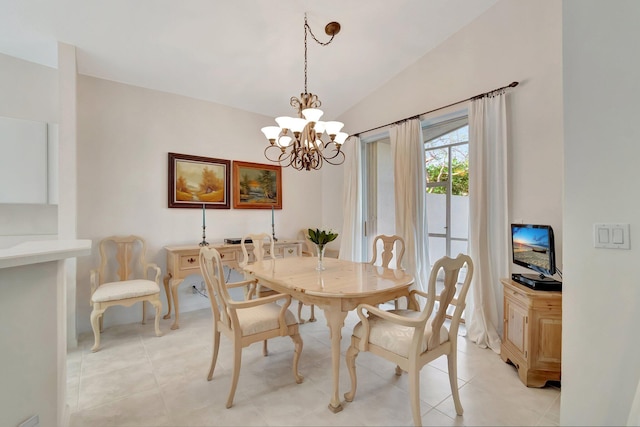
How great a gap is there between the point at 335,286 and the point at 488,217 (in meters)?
1.83

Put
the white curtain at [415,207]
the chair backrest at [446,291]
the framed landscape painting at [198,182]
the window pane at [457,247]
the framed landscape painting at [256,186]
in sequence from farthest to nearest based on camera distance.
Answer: the framed landscape painting at [256,186], the window pane at [457,247], the framed landscape painting at [198,182], the white curtain at [415,207], the chair backrest at [446,291]

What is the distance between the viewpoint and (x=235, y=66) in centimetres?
323

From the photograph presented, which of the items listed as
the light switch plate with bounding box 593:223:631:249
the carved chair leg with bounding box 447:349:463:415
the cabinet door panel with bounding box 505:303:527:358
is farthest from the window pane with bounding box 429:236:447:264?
the light switch plate with bounding box 593:223:631:249

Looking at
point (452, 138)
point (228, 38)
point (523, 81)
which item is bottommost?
point (452, 138)

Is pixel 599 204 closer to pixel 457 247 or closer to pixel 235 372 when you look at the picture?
pixel 235 372

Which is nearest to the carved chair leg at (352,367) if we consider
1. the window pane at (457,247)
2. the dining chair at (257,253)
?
the dining chair at (257,253)

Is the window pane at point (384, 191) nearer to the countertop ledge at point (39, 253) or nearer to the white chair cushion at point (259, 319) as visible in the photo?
the white chair cushion at point (259, 319)

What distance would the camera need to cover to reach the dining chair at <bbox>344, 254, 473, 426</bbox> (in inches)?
61.7

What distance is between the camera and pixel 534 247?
222cm

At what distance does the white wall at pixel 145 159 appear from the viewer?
3004mm

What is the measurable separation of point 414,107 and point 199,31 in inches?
98.0

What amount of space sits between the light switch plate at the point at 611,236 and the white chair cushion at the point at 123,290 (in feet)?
11.0

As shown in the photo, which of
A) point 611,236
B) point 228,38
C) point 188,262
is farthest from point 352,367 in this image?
point 228,38

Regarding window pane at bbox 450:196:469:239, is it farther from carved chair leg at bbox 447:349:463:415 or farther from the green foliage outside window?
carved chair leg at bbox 447:349:463:415
